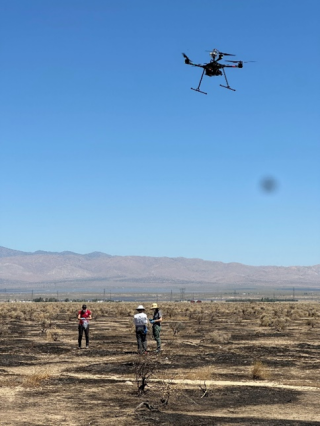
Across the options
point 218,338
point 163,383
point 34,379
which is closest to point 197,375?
point 163,383

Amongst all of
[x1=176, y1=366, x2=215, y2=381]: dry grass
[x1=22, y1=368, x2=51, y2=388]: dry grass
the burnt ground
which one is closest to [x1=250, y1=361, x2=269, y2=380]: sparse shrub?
the burnt ground

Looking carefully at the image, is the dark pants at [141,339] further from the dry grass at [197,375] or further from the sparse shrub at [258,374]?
the sparse shrub at [258,374]

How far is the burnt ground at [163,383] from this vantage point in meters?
12.2

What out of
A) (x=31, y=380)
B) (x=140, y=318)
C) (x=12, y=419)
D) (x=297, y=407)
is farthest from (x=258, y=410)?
(x=140, y=318)

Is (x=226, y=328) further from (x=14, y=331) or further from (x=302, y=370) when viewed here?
(x=302, y=370)

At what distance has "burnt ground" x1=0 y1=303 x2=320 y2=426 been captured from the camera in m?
12.2

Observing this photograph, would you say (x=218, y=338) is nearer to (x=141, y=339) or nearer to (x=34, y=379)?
(x=141, y=339)

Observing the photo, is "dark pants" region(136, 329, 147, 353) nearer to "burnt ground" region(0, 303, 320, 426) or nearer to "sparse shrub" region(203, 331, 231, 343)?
"burnt ground" region(0, 303, 320, 426)

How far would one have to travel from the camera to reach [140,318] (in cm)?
2077

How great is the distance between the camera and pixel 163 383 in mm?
15000

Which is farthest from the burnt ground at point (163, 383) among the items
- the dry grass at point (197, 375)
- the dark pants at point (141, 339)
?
the dark pants at point (141, 339)

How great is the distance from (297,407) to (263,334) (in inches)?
740

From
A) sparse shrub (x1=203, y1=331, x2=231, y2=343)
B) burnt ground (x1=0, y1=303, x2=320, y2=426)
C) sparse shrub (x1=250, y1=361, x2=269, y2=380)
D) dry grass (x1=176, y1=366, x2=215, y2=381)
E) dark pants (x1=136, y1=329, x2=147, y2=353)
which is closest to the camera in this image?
burnt ground (x1=0, y1=303, x2=320, y2=426)

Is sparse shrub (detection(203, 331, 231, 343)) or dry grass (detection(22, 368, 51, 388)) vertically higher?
sparse shrub (detection(203, 331, 231, 343))
